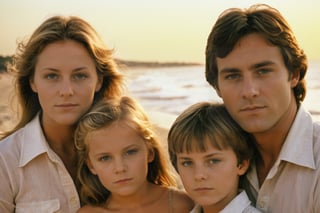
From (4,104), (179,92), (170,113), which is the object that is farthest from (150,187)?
(179,92)

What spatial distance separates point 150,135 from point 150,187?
404mm

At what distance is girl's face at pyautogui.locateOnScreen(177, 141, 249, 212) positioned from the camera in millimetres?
3695

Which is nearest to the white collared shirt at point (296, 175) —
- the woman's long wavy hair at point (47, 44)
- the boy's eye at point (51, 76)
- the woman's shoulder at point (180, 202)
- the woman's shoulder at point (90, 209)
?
the woman's shoulder at point (180, 202)

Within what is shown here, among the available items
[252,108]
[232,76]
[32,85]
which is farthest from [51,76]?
[252,108]

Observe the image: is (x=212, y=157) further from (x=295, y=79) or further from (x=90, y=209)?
(x=90, y=209)

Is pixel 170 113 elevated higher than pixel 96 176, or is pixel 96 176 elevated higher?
pixel 96 176

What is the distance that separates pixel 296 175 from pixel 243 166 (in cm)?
34

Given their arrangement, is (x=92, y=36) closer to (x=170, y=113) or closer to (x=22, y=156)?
(x=22, y=156)

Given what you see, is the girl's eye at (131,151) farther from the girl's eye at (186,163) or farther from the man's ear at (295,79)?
the man's ear at (295,79)

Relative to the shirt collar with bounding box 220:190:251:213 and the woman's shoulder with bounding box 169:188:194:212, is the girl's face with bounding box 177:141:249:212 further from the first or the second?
the woman's shoulder with bounding box 169:188:194:212

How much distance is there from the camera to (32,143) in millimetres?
4438

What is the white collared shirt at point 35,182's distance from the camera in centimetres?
438

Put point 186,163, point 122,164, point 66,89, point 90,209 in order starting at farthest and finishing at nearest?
1. point 90,209
2. point 66,89
3. point 122,164
4. point 186,163

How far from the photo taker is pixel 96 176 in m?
4.41
